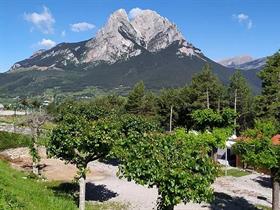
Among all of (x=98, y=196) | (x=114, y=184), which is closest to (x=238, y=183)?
(x=114, y=184)

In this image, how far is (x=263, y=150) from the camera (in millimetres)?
26531

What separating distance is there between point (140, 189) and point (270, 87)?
33.3 metres

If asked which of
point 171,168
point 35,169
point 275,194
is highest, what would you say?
point 171,168

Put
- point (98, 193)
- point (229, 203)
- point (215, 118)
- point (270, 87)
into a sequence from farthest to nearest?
point (270, 87) < point (215, 118) < point (98, 193) < point (229, 203)

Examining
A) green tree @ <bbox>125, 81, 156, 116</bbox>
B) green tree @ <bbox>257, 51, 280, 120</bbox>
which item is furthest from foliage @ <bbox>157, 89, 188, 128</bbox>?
green tree @ <bbox>257, 51, 280, 120</bbox>

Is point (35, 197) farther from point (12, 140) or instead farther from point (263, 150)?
point (12, 140)

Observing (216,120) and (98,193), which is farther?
(216,120)

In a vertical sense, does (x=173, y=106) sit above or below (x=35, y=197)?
above

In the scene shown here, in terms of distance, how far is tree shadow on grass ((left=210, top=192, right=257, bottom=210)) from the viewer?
32866 mm

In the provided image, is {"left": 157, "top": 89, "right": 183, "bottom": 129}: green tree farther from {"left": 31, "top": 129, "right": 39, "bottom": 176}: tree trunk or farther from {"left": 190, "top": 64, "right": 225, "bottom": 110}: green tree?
{"left": 31, "top": 129, "right": 39, "bottom": 176}: tree trunk

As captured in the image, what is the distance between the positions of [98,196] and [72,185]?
382 cm

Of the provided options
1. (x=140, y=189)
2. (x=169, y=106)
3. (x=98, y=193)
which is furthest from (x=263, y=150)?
(x=169, y=106)

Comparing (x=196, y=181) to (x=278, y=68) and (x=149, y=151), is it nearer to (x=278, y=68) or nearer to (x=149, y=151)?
(x=149, y=151)

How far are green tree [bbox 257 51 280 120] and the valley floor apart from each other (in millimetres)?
15064
